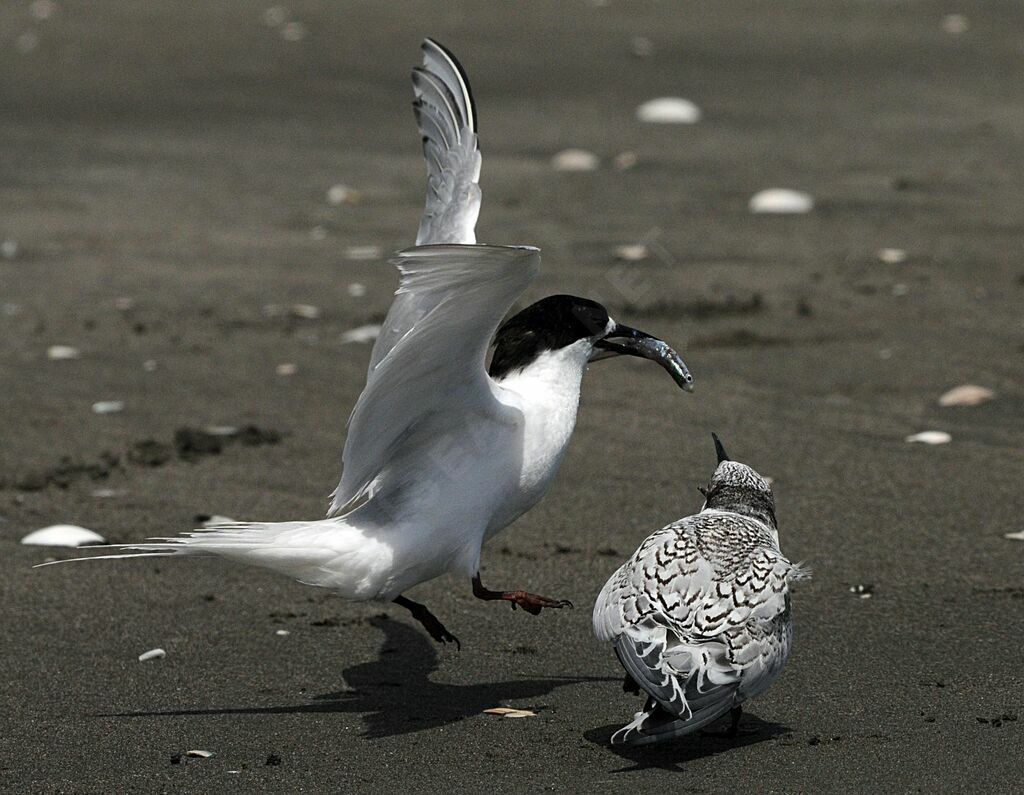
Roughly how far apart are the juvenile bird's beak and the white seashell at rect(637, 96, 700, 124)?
792 centimetres

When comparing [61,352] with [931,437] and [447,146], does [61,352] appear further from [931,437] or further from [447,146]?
[931,437]

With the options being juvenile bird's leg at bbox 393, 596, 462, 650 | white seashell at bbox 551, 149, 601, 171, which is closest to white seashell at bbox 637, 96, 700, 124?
white seashell at bbox 551, 149, 601, 171

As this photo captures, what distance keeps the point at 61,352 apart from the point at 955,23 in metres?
10.2

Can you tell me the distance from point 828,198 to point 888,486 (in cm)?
484

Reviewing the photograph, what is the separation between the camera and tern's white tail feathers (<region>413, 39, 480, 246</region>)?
17.4ft

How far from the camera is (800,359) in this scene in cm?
778

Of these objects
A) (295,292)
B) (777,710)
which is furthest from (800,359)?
(777,710)

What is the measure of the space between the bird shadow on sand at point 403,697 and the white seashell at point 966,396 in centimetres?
298

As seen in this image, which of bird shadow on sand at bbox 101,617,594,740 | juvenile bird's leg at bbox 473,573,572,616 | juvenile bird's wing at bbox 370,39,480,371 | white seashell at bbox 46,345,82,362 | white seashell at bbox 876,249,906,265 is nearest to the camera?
bird shadow on sand at bbox 101,617,594,740

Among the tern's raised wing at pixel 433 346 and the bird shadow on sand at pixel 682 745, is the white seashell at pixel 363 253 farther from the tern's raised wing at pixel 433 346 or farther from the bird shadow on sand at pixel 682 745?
the bird shadow on sand at pixel 682 745

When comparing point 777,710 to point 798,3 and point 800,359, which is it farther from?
point 798,3

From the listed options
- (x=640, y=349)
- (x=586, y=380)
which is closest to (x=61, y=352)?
(x=586, y=380)

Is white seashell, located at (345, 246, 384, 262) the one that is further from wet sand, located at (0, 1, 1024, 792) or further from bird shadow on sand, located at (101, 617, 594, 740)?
bird shadow on sand, located at (101, 617, 594, 740)

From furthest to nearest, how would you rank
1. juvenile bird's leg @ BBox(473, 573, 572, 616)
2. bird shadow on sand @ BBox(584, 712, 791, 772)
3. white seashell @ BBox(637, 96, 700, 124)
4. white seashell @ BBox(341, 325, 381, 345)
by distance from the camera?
white seashell @ BBox(637, 96, 700, 124), white seashell @ BBox(341, 325, 381, 345), juvenile bird's leg @ BBox(473, 573, 572, 616), bird shadow on sand @ BBox(584, 712, 791, 772)
